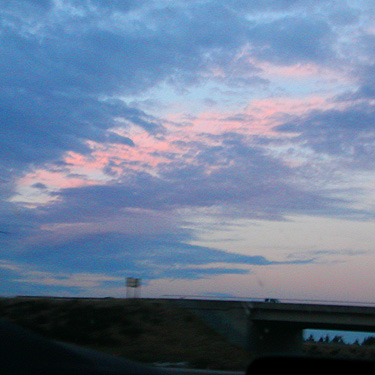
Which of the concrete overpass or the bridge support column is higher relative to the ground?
the concrete overpass

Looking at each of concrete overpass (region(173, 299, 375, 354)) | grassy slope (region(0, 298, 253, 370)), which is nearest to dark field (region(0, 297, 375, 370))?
grassy slope (region(0, 298, 253, 370))

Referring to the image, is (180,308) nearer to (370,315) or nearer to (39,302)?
(39,302)

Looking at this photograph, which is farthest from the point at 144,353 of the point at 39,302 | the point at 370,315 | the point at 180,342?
the point at 370,315

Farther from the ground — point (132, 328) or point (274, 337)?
point (132, 328)

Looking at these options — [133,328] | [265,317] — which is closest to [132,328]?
[133,328]

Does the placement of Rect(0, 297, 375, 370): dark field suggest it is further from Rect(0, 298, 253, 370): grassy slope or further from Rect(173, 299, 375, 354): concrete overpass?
Rect(173, 299, 375, 354): concrete overpass

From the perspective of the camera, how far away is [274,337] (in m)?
36.1

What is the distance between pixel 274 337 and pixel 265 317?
331 centimetres

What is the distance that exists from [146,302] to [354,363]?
31484mm

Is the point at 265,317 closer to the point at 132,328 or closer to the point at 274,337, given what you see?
the point at 274,337

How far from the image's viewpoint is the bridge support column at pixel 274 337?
32875mm

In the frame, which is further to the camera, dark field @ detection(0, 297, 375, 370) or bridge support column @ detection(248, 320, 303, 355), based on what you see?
bridge support column @ detection(248, 320, 303, 355)

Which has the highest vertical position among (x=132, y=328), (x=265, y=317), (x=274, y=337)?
(x=265, y=317)

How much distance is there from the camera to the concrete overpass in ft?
105
